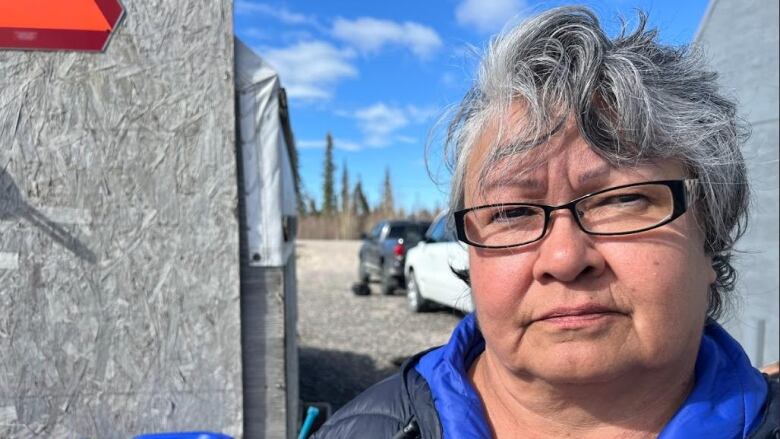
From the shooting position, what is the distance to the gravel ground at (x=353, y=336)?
5.57 meters

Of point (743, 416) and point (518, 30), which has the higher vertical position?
point (518, 30)

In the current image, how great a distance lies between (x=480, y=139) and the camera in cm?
123

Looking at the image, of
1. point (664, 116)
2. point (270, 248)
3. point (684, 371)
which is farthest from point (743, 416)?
point (270, 248)

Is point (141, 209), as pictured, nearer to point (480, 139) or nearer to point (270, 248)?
point (270, 248)

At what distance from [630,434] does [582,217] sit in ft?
1.56

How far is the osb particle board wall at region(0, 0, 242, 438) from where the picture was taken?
251cm

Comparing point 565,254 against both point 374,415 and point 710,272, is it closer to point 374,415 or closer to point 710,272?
point 710,272

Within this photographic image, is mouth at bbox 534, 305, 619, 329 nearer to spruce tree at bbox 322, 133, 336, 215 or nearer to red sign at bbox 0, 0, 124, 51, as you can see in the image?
red sign at bbox 0, 0, 124, 51

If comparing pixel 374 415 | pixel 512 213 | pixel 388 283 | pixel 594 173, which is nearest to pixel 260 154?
pixel 374 415

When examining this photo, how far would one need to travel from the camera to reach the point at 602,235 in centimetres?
103

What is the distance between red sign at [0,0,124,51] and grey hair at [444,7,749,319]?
6.93 ft

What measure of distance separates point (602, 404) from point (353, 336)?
6.98 m

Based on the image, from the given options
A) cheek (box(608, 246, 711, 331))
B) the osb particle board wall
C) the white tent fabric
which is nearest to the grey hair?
cheek (box(608, 246, 711, 331))

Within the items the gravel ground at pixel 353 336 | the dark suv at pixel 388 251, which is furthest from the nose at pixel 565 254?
the dark suv at pixel 388 251
